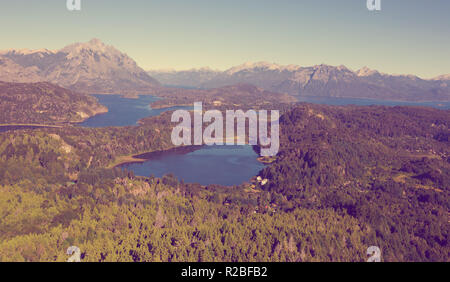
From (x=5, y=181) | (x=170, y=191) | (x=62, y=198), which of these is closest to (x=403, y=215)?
(x=170, y=191)

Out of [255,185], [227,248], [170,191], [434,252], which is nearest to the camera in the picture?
[227,248]

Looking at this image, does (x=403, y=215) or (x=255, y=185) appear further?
(x=255, y=185)

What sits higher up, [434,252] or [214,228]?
[214,228]
